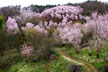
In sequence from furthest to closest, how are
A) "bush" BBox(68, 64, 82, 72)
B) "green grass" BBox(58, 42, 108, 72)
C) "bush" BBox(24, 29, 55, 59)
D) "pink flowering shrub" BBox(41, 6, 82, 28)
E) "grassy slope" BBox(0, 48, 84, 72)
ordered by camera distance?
"pink flowering shrub" BBox(41, 6, 82, 28) → "bush" BBox(24, 29, 55, 59) → "grassy slope" BBox(0, 48, 84, 72) → "green grass" BBox(58, 42, 108, 72) → "bush" BBox(68, 64, 82, 72)

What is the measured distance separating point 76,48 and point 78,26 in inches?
363

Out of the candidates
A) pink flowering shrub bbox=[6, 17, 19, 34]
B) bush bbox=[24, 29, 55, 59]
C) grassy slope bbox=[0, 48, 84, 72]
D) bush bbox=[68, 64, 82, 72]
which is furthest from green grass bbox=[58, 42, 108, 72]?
pink flowering shrub bbox=[6, 17, 19, 34]

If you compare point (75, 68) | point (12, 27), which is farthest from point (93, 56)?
point (12, 27)

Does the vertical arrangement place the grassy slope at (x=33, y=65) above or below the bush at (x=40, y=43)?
below

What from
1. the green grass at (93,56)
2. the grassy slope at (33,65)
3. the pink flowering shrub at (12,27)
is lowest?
the grassy slope at (33,65)

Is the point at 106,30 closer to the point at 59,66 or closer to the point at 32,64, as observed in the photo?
the point at 59,66

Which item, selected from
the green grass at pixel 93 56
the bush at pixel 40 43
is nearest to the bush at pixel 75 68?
the green grass at pixel 93 56

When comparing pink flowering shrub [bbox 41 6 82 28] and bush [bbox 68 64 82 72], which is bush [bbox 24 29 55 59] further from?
pink flowering shrub [bbox 41 6 82 28]

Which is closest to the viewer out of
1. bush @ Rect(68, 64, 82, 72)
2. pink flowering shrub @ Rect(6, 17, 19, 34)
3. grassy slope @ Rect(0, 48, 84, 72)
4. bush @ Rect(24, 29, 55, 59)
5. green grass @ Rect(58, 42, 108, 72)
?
bush @ Rect(68, 64, 82, 72)

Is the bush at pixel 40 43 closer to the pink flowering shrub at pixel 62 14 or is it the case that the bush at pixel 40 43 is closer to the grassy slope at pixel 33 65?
the grassy slope at pixel 33 65

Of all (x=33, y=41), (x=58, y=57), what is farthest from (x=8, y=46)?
(x=58, y=57)

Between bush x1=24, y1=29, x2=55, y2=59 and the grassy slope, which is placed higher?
bush x1=24, y1=29, x2=55, y2=59

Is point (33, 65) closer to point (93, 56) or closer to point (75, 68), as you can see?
point (75, 68)

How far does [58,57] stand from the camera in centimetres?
2769
